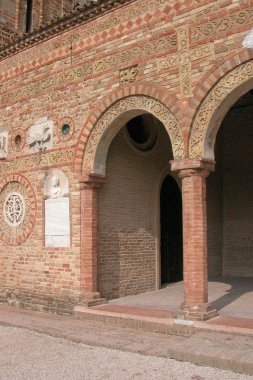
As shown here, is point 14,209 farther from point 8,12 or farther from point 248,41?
point 8,12

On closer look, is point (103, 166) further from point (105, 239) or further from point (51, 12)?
point (51, 12)

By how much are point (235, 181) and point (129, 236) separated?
17.2 ft

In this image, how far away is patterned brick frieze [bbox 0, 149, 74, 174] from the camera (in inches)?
354

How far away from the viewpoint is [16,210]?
10.0 m

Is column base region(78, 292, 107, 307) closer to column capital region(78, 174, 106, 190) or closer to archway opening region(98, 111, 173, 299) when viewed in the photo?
archway opening region(98, 111, 173, 299)

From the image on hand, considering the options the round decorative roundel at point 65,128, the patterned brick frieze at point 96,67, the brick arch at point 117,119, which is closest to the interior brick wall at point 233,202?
the brick arch at point 117,119

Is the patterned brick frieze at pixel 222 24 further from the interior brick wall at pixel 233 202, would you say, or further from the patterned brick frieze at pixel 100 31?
the interior brick wall at pixel 233 202

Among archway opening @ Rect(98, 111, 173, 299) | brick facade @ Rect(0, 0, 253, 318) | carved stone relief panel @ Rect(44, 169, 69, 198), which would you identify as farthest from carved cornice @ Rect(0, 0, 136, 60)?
carved stone relief panel @ Rect(44, 169, 69, 198)

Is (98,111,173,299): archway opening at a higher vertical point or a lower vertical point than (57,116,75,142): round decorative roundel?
lower

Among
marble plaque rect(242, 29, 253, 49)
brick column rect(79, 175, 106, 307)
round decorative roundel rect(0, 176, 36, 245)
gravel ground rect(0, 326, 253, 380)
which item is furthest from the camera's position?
round decorative roundel rect(0, 176, 36, 245)

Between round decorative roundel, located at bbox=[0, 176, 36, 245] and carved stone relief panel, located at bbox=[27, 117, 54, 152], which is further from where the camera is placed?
round decorative roundel, located at bbox=[0, 176, 36, 245]

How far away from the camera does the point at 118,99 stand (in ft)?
26.7

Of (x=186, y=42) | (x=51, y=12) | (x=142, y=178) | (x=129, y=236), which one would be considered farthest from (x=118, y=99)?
(x=51, y=12)

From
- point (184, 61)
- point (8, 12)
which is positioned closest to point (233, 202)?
point (184, 61)
